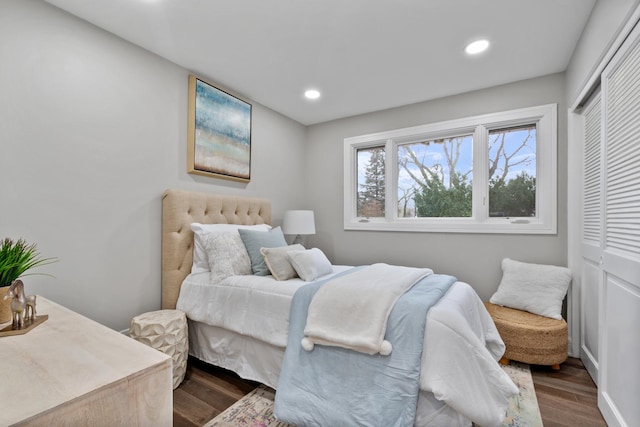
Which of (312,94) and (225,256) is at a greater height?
(312,94)

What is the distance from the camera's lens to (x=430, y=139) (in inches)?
136

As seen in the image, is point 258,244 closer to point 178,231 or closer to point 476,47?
point 178,231

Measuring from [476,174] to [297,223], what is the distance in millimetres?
2011

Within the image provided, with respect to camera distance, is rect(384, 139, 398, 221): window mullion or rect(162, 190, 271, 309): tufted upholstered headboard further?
rect(384, 139, 398, 221): window mullion

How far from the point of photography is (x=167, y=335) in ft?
6.59

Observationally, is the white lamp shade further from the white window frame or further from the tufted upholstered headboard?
the tufted upholstered headboard

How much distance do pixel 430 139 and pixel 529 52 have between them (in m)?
1.21

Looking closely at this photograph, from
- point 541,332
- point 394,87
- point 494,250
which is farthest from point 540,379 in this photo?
point 394,87

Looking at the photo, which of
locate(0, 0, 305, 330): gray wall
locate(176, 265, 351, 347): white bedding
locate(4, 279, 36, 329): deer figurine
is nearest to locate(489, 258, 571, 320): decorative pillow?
locate(176, 265, 351, 347): white bedding

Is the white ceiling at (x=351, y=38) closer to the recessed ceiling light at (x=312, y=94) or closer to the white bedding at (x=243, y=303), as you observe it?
the recessed ceiling light at (x=312, y=94)

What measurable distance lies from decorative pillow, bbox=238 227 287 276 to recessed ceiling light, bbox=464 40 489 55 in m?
2.24

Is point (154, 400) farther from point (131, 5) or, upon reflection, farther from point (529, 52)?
point (529, 52)

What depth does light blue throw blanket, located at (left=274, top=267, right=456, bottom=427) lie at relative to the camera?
145 cm

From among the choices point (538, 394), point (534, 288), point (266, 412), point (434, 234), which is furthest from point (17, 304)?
point (534, 288)
